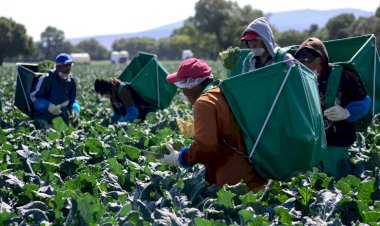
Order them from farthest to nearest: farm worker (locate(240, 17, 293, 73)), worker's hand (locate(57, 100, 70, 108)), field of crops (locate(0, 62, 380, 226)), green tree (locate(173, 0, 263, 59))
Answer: green tree (locate(173, 0, 263, 59)) < worker's hand (locate(57, 100, 70, 108)) < farm worker (locate(240, 17, 293, 73)) < field of crops (locate(0, 62, 380, 226))

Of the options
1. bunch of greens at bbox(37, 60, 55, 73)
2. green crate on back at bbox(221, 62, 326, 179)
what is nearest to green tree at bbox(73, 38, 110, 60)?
bunch of greens at bbox(37, 60, 55, 73)

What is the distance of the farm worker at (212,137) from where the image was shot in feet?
12.2

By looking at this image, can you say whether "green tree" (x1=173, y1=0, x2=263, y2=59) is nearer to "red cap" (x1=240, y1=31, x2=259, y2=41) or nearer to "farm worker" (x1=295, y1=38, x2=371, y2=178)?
"farm worker" (x1=295, y1=38, x2=371, y2=178)

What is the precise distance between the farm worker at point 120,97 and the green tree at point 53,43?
121275 millimetres

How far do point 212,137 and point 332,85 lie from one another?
1773 mm

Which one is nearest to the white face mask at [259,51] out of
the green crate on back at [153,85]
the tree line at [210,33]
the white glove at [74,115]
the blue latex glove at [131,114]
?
the blue latex glove at [131,114]

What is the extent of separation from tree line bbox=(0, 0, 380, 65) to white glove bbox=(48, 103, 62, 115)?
56242 millimetres

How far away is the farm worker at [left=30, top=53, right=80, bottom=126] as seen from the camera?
878 cm

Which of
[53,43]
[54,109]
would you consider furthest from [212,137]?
[53,43]

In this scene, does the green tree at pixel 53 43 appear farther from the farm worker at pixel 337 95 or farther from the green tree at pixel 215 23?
the farm worker at pixel 337 95

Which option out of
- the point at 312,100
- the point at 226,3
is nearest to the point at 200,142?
the point at 312,100

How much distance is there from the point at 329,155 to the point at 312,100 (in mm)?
1708

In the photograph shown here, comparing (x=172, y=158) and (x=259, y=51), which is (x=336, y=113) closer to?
(x=259, y=51)

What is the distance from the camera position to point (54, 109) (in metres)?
8.84
